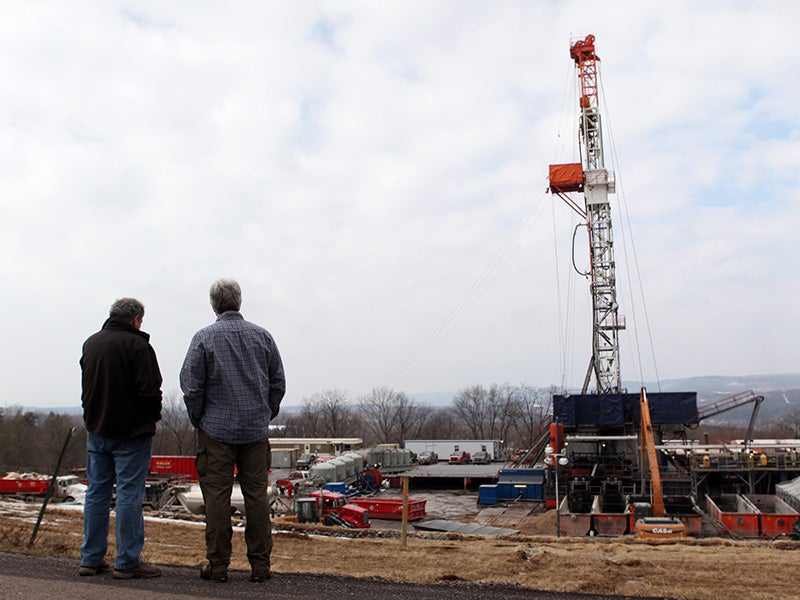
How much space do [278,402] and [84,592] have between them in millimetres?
1594

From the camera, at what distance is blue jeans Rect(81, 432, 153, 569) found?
4629mm

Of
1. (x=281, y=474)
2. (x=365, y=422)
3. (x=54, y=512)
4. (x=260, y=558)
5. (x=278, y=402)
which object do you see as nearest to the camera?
(x=260, y=558)

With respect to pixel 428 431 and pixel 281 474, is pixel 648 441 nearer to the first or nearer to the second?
pixel 281 474

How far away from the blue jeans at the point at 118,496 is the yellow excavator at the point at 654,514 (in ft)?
40.4

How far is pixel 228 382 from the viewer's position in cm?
473

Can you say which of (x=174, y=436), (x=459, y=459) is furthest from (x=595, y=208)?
(x=174, y=436)

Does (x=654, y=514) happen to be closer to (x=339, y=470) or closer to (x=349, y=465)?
(x=339, y=470)

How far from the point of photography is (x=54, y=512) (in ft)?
43.5

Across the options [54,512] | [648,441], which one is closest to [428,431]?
[648,441]

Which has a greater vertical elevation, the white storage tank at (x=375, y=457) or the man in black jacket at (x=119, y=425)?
the man in black jacket at (x=119, y=425)

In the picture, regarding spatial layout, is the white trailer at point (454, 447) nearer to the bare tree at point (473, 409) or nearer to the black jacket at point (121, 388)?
the bare tree at point (473, 409)

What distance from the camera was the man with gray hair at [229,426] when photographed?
4621mm

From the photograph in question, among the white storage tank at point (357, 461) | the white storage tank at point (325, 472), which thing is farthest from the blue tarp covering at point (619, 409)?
the white storage tank at point (357, 461)

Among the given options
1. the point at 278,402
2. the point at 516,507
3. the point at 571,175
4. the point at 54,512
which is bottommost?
the point at 516,507
